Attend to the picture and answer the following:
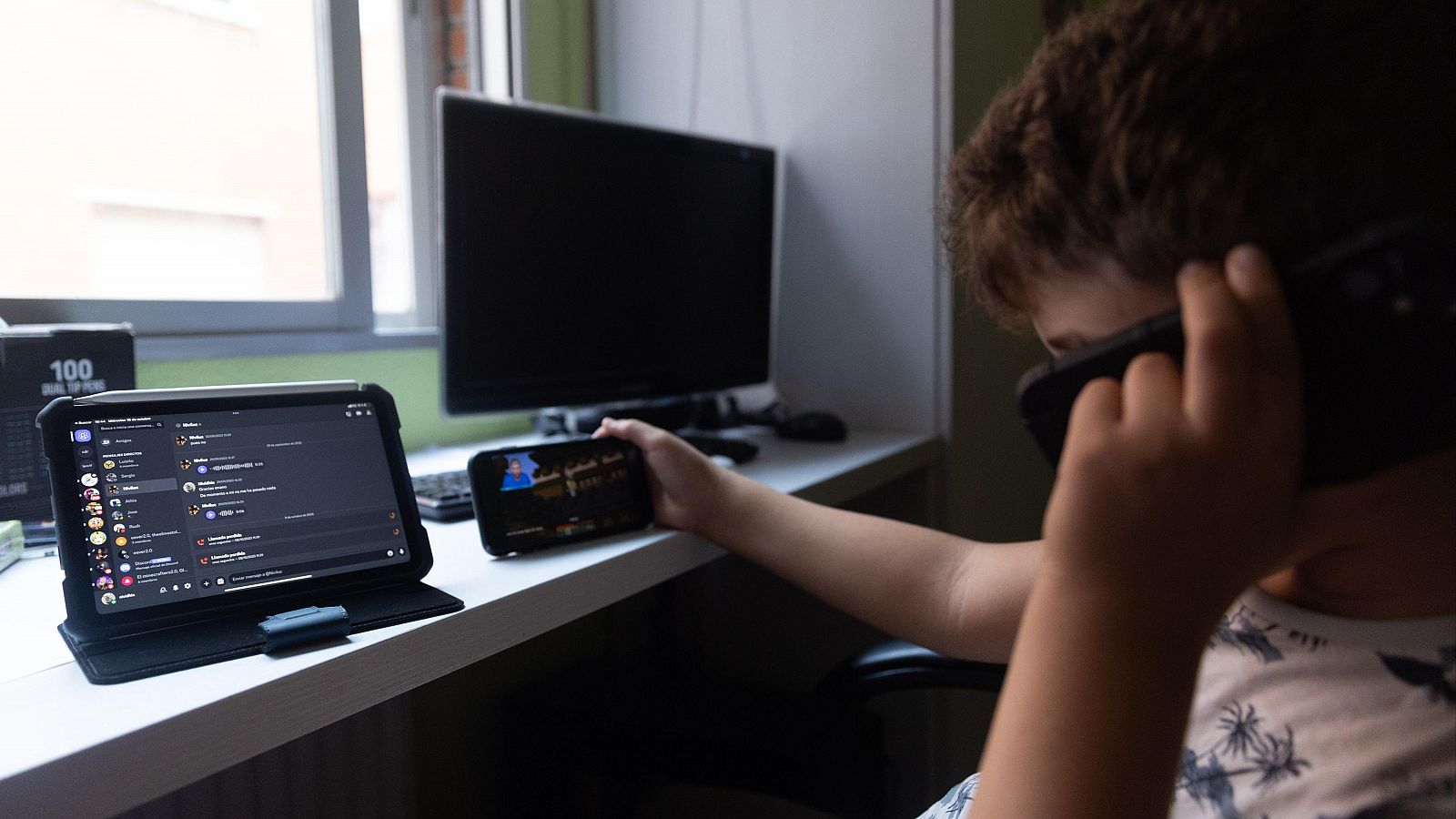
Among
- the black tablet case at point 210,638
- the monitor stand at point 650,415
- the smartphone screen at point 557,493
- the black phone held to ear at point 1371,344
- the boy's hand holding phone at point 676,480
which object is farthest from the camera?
the monitor stand at point 650,415

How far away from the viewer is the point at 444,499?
0.91m

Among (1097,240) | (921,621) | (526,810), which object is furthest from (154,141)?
(1097,240)

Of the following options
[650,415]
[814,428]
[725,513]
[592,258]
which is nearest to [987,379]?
[814,428]

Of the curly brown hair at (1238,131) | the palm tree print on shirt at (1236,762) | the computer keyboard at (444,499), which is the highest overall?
the curly brown hair at (1238,131)

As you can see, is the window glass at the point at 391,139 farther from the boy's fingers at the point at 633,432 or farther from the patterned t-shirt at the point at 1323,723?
the patterned t-shirt at the point at 1323,723

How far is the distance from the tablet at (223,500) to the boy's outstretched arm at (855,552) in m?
0.27

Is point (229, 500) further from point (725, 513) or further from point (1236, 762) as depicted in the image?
point (1236, 762)

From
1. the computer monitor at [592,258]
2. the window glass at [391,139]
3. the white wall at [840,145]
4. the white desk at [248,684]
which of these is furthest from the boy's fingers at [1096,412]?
the window glass at [391,139]

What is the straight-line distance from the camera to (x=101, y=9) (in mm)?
1159

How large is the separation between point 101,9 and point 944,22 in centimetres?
111

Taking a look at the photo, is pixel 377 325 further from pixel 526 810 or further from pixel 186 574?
pixel 186 574

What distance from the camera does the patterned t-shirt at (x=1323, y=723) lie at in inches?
16.4

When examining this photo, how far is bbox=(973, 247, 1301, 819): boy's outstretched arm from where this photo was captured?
379 mm

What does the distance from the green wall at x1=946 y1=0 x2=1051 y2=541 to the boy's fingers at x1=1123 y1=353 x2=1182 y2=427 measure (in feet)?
3.32
